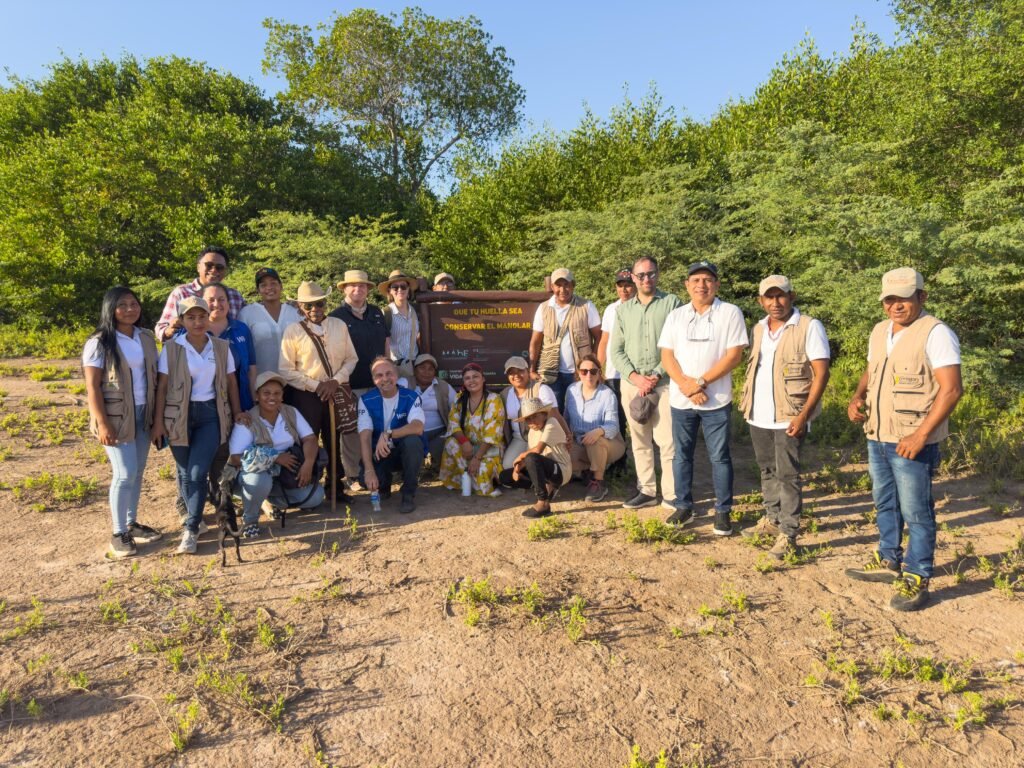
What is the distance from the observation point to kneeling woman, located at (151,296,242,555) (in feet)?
15.4

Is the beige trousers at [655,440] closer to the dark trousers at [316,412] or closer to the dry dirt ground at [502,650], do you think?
the dry dirt ground at [502,650]

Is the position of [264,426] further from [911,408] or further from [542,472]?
[911,408]

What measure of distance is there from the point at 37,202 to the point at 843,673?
20.2m

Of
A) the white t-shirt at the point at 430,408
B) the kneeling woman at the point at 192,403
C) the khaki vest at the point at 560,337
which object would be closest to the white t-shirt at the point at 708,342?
the khaki vest at the point at 560,337

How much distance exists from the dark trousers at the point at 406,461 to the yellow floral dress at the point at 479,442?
0.43m

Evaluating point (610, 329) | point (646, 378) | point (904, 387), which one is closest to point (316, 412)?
point (610, 329)

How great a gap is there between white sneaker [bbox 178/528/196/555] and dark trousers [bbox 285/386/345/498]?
122 centimetres

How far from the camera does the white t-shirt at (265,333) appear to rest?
562 centimetres

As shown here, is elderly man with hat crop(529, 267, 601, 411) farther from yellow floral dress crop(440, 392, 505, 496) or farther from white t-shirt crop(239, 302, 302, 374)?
white t-shirt crop(239, 302, 302, 374)

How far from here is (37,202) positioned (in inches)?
658

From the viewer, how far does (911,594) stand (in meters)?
3.83

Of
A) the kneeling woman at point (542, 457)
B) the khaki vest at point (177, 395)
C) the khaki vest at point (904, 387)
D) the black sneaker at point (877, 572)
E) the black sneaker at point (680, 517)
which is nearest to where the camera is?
the khaki vest at point (904, 387)

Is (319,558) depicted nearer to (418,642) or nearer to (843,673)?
(418,642)

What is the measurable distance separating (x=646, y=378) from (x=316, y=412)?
9.34ft
